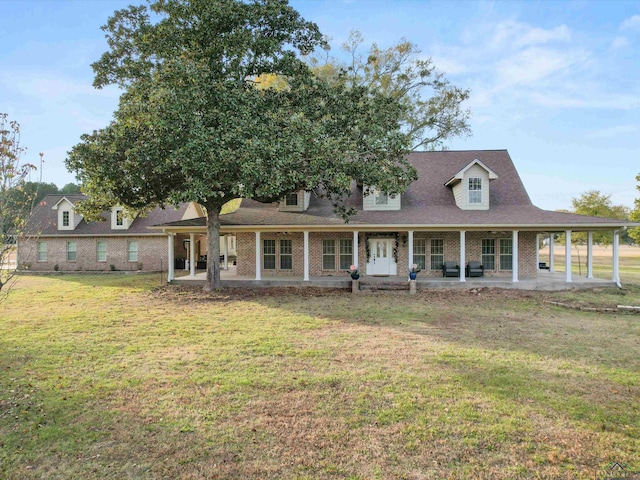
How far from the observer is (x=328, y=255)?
18.6 meters

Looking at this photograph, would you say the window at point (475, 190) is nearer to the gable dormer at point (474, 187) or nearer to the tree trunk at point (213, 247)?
the gable dormer at point (474, 187)

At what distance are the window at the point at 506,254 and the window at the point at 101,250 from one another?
2400cm

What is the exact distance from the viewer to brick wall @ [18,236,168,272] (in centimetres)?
2445

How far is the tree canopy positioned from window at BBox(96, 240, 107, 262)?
34.0ft

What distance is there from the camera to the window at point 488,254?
705 inches

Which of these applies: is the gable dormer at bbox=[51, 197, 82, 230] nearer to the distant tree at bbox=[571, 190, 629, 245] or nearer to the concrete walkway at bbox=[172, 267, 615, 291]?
the concrete walkway at bbox=[172, 267, 615, 291]

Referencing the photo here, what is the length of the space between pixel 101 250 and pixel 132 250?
2.19m

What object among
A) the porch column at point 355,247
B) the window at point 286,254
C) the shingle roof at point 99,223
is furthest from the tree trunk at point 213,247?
the shingle roof at point 99,223

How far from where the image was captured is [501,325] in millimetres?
9438

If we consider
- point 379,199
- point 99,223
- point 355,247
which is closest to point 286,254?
point 355,247

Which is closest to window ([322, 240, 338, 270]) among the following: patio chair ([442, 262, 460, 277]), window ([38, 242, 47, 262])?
patio chair ([442, 262, 460, 277])

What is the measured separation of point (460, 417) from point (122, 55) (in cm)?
1659

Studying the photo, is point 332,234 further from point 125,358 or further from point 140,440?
point 140,440

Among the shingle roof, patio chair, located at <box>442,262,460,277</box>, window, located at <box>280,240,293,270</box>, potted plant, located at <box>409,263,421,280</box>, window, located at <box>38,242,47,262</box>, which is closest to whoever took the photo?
potted plant, located at <box>409,263,421,280</box>
